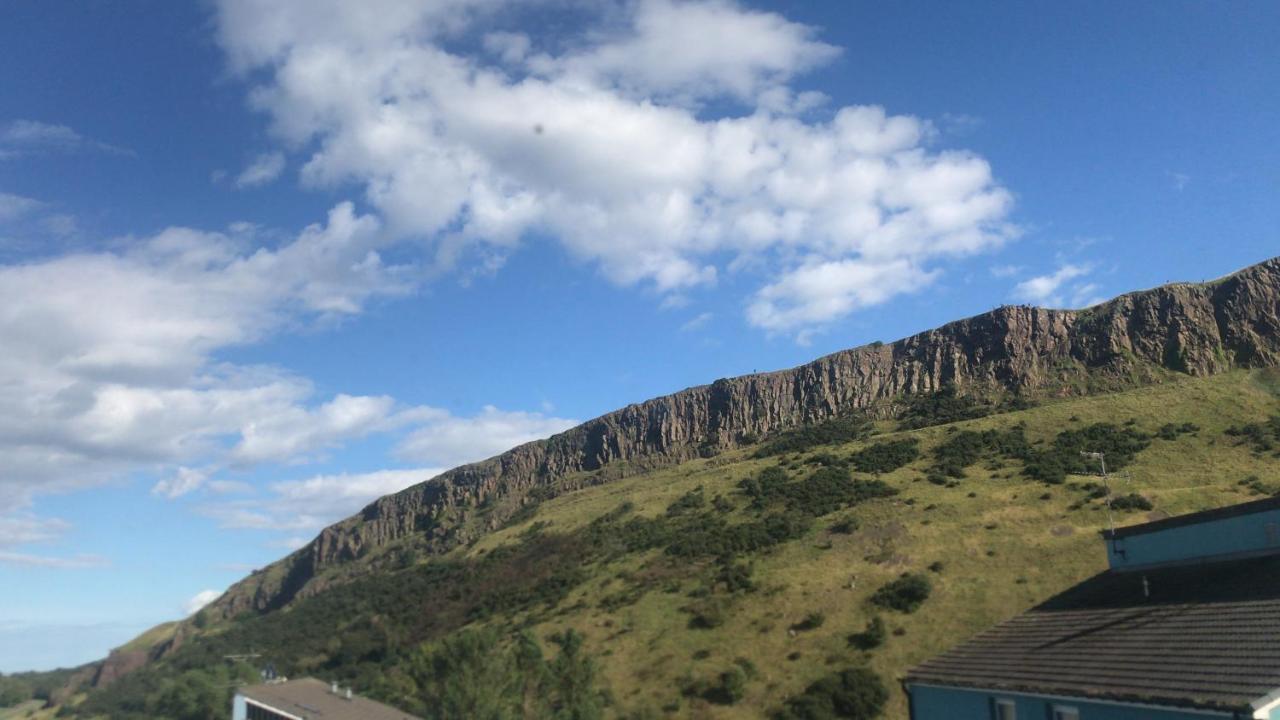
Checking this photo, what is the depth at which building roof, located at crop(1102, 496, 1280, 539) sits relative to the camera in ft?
65.4

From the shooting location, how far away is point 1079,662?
17.5 meters

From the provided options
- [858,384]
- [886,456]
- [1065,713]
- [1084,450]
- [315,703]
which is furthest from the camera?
[858,384]

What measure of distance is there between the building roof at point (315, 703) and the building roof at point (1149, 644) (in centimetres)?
4045

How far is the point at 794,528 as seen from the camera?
78.2 m

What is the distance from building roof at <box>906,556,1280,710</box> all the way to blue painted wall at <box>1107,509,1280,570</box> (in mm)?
484

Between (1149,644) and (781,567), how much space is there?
54.4 metres

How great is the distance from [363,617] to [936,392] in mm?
88155

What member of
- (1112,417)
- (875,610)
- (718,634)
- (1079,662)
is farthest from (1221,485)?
(1079,662)

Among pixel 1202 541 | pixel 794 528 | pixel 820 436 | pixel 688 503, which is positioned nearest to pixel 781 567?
pixel 794 528

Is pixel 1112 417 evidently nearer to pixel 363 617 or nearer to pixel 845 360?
pixel 845 360

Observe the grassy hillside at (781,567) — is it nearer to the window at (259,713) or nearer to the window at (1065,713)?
the window at (259,713)

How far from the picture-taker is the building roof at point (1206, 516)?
19938 millimetres

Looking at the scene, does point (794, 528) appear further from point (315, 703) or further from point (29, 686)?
point (29, 686)

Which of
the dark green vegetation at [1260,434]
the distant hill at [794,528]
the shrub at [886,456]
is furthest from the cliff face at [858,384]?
the shrub at [886,456]
